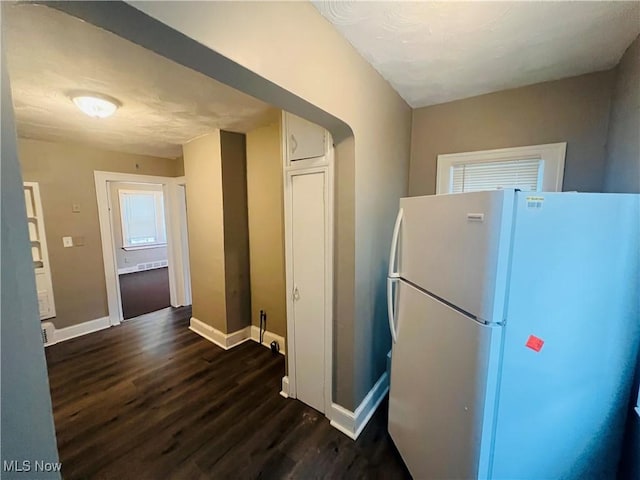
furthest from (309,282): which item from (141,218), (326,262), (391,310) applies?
(141,218)

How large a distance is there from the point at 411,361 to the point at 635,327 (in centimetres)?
98

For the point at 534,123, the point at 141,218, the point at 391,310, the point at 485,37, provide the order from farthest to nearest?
the point at 141,218 → the point at 534,123 → the point at 391,310 → the point at 485,37

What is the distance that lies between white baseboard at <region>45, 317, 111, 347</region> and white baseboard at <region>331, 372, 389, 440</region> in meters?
3.45

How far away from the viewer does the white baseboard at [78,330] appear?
314 cm

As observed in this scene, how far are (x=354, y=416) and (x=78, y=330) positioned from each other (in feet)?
12.1

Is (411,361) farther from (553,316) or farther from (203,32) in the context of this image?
(203,32)

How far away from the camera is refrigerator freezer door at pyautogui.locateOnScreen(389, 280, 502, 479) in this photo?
1.05 m

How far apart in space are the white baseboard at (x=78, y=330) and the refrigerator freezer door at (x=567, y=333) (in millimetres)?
4444

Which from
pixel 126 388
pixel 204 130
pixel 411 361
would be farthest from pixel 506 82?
pixel 126 388

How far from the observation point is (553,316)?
40.7 inches

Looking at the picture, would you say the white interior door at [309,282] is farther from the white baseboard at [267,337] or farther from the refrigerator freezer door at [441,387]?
the white baseboard at [267,337]

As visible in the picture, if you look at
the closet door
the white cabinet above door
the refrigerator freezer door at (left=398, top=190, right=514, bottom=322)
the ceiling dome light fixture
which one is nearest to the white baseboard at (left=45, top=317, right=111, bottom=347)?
the closet door

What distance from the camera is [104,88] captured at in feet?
5.89

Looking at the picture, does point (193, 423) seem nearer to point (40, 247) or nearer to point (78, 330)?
point (78, 330)
